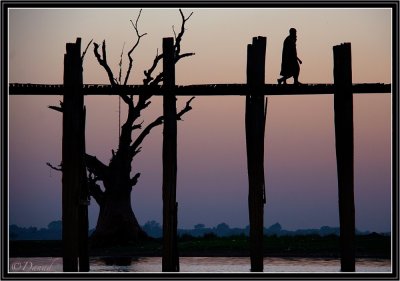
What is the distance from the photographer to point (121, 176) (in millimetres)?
31031

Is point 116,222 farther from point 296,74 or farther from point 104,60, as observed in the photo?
point 296,74

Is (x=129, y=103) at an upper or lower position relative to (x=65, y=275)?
upper

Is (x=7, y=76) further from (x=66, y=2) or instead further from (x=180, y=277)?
(x=180, y=277)

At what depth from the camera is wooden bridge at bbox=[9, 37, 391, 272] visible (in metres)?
17.8

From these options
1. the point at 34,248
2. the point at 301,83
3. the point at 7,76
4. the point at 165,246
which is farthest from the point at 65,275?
the point at 34,248

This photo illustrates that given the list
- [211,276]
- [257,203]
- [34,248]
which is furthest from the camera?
[34,248]

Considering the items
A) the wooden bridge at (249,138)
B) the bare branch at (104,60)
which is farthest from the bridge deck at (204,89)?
the bare branch at (104,60)

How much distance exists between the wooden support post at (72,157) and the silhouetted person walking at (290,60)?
307 cm

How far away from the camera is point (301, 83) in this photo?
18.1 meters

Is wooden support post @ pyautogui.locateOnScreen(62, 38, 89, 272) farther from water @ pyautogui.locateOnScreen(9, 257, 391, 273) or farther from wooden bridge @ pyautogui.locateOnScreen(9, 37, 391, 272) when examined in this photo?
water @ pyautogui.locateOnScreen(9, 257, 391, 273)

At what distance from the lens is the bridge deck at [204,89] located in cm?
1792

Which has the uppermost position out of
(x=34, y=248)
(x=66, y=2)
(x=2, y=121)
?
(x=66, y=2)

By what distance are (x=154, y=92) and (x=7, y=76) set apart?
7.45 ft

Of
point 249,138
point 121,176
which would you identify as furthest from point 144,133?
point 249,138
